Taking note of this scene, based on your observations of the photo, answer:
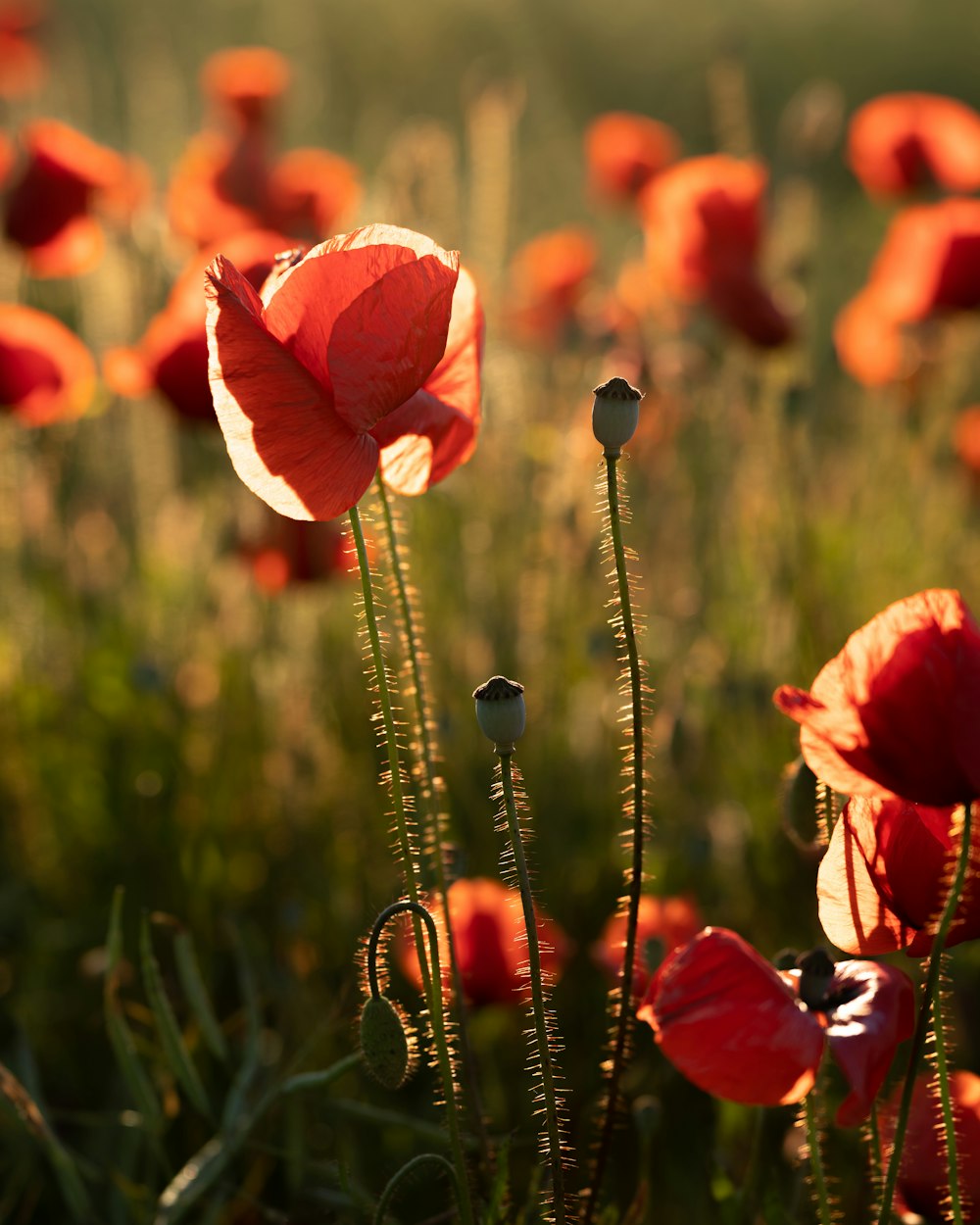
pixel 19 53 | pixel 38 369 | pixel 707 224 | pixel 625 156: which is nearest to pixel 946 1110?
pixel 38 369

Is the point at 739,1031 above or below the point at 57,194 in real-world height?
below

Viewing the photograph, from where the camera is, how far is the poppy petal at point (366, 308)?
94cm

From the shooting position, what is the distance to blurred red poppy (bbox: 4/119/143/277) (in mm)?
2570

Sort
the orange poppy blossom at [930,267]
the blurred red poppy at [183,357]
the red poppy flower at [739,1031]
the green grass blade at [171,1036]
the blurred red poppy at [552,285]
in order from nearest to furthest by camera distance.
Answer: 1. the red poppy flower at [739,1031]
2. the green grass blade at [171,1036]
3. the blurred red poppy at [183,357]
4. the orange poppy blossom at [930,267]
5. the blurred red poppy at [552,285]

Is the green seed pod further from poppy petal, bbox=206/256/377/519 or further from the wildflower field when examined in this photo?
poppy petal, bbox=206/256/377/519

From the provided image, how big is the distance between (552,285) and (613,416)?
9.52 feet

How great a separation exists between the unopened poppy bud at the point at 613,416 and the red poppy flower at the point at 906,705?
0.19m

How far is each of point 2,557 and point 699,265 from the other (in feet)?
4.78

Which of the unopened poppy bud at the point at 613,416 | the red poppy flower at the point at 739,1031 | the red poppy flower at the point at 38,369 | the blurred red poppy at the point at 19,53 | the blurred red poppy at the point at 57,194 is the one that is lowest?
the red poppy flower at the point at 739,1031

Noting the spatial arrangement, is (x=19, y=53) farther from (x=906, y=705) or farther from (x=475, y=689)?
(x=906, y=705)

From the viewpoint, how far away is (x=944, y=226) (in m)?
2.56

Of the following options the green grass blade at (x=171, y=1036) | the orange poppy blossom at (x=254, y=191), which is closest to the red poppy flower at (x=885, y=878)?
the green grass blade at (x=171, y=1036)

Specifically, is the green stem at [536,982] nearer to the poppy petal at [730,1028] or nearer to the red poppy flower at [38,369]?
the poppy petal at [730,1028]

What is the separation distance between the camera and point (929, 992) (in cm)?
88
